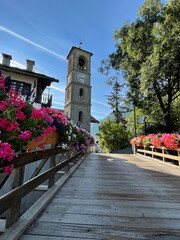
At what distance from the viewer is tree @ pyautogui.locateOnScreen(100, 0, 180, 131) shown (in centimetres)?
773

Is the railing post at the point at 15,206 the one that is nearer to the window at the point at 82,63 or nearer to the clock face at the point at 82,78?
the clock face at the point at 82,78

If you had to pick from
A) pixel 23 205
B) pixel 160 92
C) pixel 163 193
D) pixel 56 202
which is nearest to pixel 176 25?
pixel 160 92

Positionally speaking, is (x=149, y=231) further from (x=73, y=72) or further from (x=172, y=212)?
(x=73, y=72)

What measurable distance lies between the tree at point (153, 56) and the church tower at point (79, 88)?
31.0ft

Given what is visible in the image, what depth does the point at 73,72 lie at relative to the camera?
22.4 meters

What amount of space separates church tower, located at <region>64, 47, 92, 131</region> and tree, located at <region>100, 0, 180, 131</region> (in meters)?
9.44

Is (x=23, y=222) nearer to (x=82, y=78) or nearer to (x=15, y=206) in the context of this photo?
(x=15, y=206)

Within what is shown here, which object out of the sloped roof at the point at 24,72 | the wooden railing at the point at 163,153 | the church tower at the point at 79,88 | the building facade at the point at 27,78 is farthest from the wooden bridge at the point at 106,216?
the church tower at the point at 79,88

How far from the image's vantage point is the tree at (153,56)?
25.4ft

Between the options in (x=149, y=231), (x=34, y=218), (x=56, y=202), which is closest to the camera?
(x=149, y=231)

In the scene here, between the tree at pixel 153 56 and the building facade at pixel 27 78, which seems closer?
the tree at pixel 153 56

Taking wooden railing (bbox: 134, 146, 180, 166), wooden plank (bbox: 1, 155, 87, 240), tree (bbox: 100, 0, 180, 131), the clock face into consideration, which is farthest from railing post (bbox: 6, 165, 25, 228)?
the clock face

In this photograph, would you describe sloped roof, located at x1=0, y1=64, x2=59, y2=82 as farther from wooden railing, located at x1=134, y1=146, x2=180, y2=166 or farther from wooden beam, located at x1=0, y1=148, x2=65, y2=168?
wooden beam, located at x1=0, y1=148, x2=65, y2=168

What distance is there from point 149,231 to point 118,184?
5.17ft
